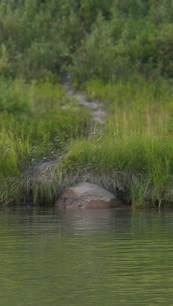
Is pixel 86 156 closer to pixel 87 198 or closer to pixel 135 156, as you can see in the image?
pixel 135 156

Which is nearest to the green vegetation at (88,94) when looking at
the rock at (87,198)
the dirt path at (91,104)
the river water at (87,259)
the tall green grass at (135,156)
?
the tall green grass at (135,156)

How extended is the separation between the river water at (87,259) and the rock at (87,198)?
4.41 ft

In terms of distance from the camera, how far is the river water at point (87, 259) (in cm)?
741

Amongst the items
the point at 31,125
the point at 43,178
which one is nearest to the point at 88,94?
the point at 31,125

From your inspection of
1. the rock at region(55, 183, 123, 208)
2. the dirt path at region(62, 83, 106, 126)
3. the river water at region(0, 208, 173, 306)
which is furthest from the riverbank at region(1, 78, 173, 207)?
the river water at region(0, 208, 173, 306)

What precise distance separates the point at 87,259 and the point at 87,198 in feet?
22.5

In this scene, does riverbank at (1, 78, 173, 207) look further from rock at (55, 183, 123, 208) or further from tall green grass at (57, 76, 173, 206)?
rock at (55, 183, 123, 208)

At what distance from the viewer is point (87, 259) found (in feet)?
31.2

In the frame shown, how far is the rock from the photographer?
16359 millimetres

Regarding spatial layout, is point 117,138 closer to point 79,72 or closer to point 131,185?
point 131,185

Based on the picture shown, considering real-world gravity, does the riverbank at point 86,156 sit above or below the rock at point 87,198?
above

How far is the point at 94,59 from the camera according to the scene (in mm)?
25266

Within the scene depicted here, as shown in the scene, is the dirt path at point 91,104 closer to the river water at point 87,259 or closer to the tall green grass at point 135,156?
the tall green grass at point 135,156

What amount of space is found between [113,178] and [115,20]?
10.9 metres
